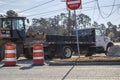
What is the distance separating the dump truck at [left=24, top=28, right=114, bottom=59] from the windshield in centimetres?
128

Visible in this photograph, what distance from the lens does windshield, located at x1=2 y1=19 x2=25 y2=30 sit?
85.2ft

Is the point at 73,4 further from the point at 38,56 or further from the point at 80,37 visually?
the point at 80,37

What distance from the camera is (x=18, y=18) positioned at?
85.9ft

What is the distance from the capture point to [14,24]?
85.6ft

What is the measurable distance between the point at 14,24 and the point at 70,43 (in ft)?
14.7

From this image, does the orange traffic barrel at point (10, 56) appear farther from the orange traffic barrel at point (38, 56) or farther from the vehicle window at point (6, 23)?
the vehicle window at point (6, 23)

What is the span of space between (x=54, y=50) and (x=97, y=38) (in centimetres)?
427

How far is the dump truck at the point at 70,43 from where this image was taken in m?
25.2

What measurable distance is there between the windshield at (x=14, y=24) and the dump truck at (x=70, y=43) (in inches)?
50.4

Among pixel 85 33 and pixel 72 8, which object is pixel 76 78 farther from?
pixel 85 33

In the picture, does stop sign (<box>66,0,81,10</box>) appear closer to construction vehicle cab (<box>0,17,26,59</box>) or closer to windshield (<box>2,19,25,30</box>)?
construction vehicle cab (<box>0,17,26,59</box>)

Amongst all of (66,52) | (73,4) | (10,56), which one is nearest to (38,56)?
(10,56)

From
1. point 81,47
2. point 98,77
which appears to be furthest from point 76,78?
point 81,47

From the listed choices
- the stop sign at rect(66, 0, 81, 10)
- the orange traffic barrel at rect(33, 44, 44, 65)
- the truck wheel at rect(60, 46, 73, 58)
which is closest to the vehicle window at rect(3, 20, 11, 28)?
the truck wheel at rect(60, 46, 73, 58)
